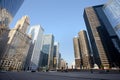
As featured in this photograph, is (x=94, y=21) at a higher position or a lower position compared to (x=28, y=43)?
higher

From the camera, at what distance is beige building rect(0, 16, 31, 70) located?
122 m

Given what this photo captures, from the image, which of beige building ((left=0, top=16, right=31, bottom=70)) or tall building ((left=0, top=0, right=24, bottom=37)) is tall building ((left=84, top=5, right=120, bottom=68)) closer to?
beige building ((left=0, top=16, right=31, bottom=70))

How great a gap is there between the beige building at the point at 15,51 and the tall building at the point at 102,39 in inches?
3277

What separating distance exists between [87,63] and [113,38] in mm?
46420

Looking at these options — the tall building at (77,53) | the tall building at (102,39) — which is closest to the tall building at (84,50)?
the tall building at (77,53)

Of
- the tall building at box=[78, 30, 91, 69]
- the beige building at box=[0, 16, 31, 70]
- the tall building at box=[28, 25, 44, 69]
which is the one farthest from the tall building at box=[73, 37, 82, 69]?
the beige building at box=[0, 16, 31, 70]

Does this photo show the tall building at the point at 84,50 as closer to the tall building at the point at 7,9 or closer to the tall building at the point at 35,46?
the tall building at the point at 35,46

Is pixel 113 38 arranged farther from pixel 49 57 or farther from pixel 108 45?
pixel 49 57

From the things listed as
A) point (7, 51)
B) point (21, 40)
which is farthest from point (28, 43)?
point (7, 51)

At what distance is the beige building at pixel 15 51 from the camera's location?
12153 cm

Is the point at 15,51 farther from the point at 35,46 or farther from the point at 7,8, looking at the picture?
the point at 7,8

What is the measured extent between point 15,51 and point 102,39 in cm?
9507

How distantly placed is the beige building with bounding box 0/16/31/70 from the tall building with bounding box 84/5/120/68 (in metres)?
83.2

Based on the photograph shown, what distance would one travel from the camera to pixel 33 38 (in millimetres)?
176125
